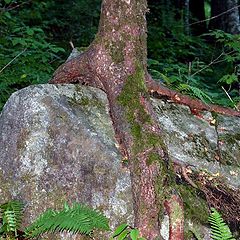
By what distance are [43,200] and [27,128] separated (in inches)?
21.6

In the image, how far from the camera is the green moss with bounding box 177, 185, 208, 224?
111 inches

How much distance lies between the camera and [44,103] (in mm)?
3021

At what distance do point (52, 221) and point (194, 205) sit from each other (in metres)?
1.06

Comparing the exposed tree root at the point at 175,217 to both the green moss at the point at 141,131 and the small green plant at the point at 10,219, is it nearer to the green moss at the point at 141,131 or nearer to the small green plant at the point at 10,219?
the green moss at the point at 141,131

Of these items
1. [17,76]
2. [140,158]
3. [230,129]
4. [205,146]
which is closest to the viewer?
[140,158]

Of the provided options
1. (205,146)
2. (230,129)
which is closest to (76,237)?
(205,146)

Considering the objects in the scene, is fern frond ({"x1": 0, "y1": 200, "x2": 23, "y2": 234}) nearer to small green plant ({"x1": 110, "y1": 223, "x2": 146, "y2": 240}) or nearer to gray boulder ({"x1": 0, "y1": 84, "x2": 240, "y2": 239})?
gray boulder ({"x1": 0, "y1": 84, "x2": 240, "y2": 239})

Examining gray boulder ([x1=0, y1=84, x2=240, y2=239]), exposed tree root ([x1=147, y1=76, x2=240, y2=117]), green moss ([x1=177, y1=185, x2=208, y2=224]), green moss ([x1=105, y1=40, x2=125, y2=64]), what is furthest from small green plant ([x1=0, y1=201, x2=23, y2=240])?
exposed tree root ([x1=147, y1=76, x2=240, y2=117])

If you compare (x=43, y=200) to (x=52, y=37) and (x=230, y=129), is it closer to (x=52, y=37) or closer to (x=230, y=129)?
(x=230, y=129)

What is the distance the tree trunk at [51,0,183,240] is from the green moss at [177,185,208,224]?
24 centimetres

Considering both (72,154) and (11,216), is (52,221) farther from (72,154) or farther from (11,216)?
(72,154)

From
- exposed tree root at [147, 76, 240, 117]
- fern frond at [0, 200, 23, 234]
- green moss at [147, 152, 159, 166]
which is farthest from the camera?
exposed tree root at [147, 76, 240, 117]

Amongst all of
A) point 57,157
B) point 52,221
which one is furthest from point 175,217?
point 57,157

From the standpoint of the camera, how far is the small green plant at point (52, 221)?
236cm
